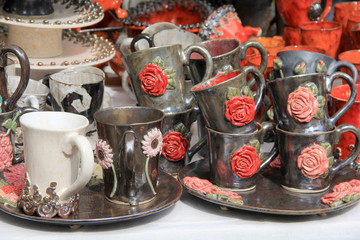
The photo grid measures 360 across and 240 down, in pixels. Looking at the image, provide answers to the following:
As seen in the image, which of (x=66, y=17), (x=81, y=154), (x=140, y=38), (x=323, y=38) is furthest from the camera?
(x=323, y=38)

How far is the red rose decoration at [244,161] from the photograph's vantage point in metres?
0.88

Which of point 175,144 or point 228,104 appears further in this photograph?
point 175,144

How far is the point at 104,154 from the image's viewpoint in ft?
2.72

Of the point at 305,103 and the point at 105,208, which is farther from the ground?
the point at 305,103

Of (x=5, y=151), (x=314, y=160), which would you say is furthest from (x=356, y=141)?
(x=5, y=151)

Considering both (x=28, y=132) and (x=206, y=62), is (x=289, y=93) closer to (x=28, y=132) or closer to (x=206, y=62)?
(x=206, y=62)

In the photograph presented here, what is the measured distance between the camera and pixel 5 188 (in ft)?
2.87

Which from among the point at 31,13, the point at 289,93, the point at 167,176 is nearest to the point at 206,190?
the point at 167,176

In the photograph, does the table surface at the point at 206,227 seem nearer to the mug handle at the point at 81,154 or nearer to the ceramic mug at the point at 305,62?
the mug handle at the point at 81,154

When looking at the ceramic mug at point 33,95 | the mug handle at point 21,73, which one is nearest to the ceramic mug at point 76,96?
the ceramic mug at point 33,95

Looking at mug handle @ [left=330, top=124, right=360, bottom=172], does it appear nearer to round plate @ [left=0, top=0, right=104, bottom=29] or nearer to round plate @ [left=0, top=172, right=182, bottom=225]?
round plate @ [left=0, top=172, right=182, bottom=225]

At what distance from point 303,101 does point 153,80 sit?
235mm

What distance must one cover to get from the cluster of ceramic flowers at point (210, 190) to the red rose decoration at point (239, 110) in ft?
0.32

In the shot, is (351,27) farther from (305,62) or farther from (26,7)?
(26,7)
